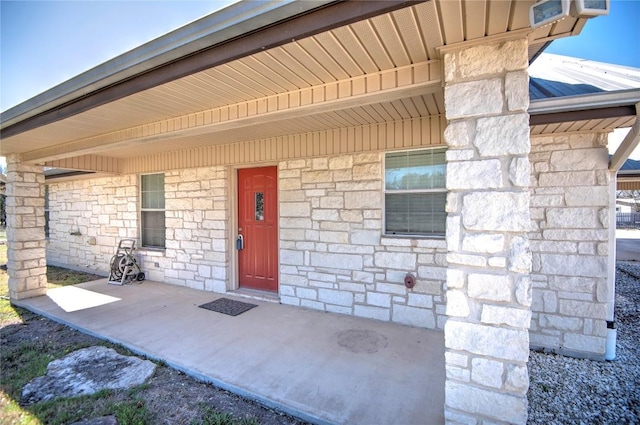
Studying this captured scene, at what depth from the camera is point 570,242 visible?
10.0 ft

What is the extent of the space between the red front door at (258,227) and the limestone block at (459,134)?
3.46 metres

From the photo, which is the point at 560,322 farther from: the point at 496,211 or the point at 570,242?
the point at 496,211

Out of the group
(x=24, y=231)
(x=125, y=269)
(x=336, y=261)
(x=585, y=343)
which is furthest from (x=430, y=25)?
(x=24, y=231)

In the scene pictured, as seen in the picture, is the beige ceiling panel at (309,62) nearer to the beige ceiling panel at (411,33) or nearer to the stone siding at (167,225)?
the beige ceiling panel at (411,33)

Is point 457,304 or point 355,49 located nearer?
point 457,304

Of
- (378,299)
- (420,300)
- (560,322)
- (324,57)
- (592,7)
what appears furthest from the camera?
(378,299)

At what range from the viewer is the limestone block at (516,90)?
1693 millimetres

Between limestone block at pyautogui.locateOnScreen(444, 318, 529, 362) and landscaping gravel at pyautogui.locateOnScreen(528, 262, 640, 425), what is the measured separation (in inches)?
38.6

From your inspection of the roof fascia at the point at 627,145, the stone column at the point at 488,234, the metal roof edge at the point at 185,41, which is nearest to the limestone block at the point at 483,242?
the stone column at the point at 488,234

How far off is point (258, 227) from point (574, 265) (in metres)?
4.25

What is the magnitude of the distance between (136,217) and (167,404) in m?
5.17

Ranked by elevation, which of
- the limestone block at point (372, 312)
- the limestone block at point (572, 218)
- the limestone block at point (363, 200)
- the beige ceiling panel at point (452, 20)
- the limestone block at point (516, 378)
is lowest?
the limestone block at point (372, 312)

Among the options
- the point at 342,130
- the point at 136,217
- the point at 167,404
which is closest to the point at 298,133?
the point at 342,130

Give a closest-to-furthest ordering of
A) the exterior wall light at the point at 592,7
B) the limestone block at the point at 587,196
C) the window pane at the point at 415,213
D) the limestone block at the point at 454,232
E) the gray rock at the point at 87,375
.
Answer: the exterior wall light at the point at 592,7 → the limestone block at the point at 454,232 → the gray rock at the point at 87,375 → the limestone block at the point at 587,196 → the window pane at the point at 415,213
